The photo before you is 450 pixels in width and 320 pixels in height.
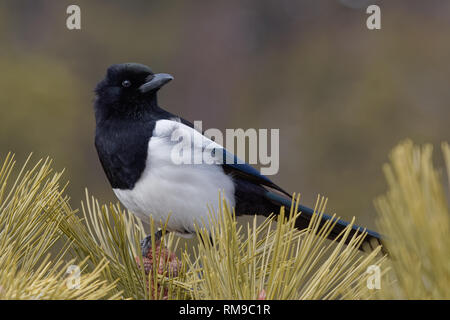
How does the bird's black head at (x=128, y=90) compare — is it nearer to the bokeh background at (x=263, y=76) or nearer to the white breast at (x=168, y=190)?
the white breast at (x=168, y=190)

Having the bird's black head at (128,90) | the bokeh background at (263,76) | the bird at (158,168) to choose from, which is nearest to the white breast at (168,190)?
the bird at (158,168)

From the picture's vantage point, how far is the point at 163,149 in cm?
194

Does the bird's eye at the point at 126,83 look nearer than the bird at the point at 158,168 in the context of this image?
No

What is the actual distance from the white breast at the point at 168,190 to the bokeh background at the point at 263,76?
4.02 m

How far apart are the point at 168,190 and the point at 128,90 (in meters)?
0.40

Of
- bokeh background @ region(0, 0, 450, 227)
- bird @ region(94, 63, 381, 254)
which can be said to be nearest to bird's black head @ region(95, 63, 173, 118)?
bird @ region(94, 63, 381, 254)

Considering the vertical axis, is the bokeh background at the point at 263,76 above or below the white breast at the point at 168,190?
above

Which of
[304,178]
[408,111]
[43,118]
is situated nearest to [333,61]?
[408,111]

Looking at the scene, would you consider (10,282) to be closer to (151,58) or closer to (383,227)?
(383,227)

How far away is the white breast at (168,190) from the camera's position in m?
1.91

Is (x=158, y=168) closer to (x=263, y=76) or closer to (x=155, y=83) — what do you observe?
(x=155, y=83)

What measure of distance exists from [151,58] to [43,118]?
1535mm

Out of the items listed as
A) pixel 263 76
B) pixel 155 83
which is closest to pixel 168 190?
pixel 155 83

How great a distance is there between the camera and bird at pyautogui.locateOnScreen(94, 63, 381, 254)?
1919mm
